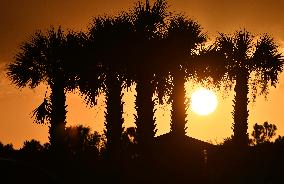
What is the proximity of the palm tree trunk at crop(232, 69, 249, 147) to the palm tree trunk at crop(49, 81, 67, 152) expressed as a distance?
1178 cm

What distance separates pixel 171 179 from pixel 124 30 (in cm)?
1660

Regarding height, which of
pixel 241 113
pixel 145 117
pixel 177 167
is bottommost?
pixel 177 167

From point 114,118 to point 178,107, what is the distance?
573 centimetres

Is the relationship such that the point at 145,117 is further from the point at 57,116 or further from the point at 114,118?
the point at 57,116

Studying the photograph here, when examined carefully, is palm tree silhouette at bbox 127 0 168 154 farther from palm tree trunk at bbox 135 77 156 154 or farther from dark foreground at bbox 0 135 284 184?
dark foreground at bbox 0 135 284 184

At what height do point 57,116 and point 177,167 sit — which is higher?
point 57,116

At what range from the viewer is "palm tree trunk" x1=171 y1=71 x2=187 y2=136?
123 feet

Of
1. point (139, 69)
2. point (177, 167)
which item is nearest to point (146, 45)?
point (139, 69)

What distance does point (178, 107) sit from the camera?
1473 inches

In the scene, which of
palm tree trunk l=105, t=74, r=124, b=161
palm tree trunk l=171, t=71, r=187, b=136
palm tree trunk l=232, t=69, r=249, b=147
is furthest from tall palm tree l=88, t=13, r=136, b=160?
palm tree trunk l=232, t=69, r=249, b=147

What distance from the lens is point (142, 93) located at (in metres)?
32.8

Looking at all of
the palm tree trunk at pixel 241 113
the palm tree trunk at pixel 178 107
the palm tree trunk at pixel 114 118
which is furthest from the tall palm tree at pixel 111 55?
the palm tree trunk at pixel 241 113

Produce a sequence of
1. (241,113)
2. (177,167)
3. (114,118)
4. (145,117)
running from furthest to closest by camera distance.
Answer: (241,113), (114,118), (145,117), (177,167)

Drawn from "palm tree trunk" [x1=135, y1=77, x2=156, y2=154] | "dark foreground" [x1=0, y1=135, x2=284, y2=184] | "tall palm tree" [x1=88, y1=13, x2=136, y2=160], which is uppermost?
"tall palm tree" [x1=88, y1=13, x2=136, y2=160]
